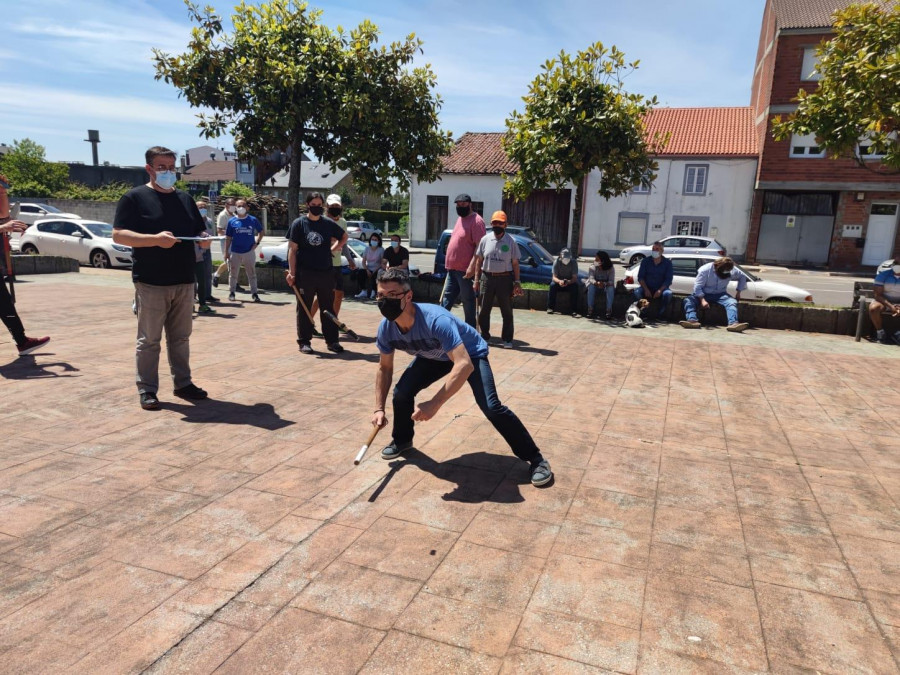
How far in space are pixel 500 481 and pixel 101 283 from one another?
13.1 meters

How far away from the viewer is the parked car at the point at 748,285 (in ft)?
39.8

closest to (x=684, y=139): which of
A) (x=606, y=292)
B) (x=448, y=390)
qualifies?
(x=606, y=292)

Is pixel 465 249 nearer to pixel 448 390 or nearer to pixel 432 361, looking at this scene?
pixel 432 361

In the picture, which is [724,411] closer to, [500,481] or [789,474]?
[789,474]

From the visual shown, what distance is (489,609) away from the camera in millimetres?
2680

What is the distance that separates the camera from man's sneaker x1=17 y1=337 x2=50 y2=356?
6.74 meters

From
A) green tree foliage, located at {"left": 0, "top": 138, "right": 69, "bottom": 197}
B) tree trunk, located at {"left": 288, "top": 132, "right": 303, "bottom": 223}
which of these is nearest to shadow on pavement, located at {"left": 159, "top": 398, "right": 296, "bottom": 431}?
tree trunk, located at {"left": 288, "top": 132, "right": 303, "bottom": 223}

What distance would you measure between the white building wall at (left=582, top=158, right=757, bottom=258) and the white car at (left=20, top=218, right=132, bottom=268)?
73.7 feet

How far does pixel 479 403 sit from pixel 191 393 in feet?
9.87

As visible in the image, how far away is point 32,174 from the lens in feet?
159

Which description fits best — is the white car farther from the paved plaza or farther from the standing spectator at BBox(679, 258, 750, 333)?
the standing spectator at BBox(679, 258, 750, 333)

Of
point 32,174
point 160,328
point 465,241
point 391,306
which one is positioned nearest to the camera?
point 391,306

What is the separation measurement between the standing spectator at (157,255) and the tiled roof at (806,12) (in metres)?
30.7

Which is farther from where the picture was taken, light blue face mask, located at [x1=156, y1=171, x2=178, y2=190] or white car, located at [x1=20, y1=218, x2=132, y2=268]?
white car, located at [x1=20, y1=218, x2=132, y2=268]
